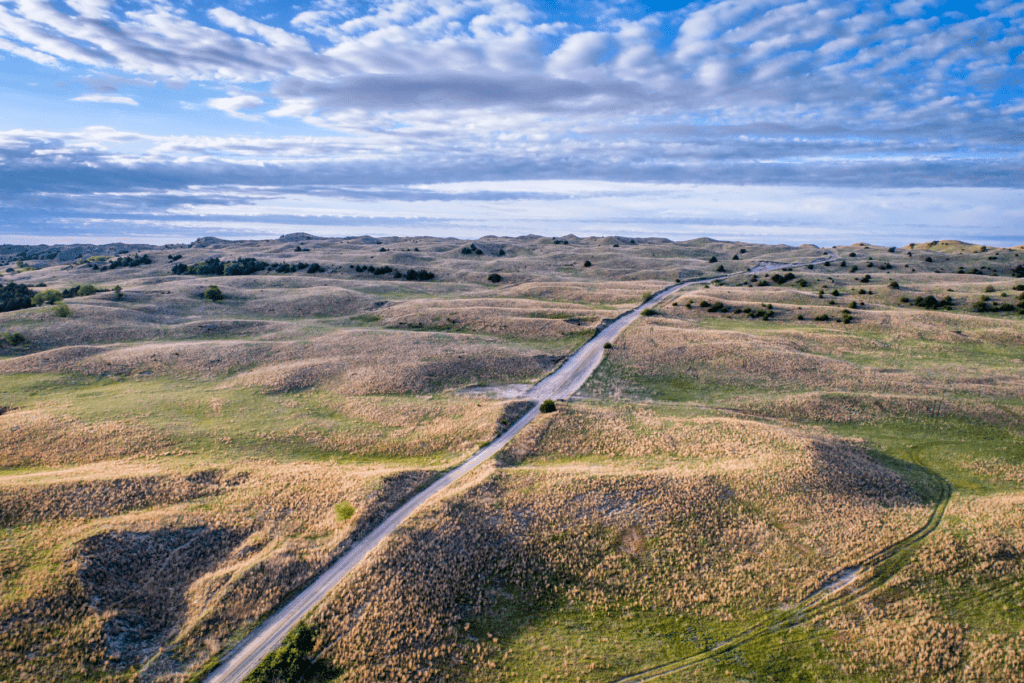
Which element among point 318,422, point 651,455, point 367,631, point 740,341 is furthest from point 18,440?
point 740,341

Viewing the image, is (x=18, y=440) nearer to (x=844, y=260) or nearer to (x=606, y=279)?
(x=606, y=279)

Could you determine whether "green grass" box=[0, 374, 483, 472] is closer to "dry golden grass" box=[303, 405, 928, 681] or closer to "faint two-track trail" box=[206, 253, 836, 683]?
"faint two-track trail" box=[206, 253, 836, 683]

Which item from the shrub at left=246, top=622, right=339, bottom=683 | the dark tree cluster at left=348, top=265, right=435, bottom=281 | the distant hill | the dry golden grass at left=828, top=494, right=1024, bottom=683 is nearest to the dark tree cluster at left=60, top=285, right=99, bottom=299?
the dark tree cluster at left=348, top=265, right=435, bottom=281

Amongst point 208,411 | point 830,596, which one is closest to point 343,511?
point 208,411

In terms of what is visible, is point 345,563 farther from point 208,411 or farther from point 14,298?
point 14,298

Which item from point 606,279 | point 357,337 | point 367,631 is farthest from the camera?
point 606,279
